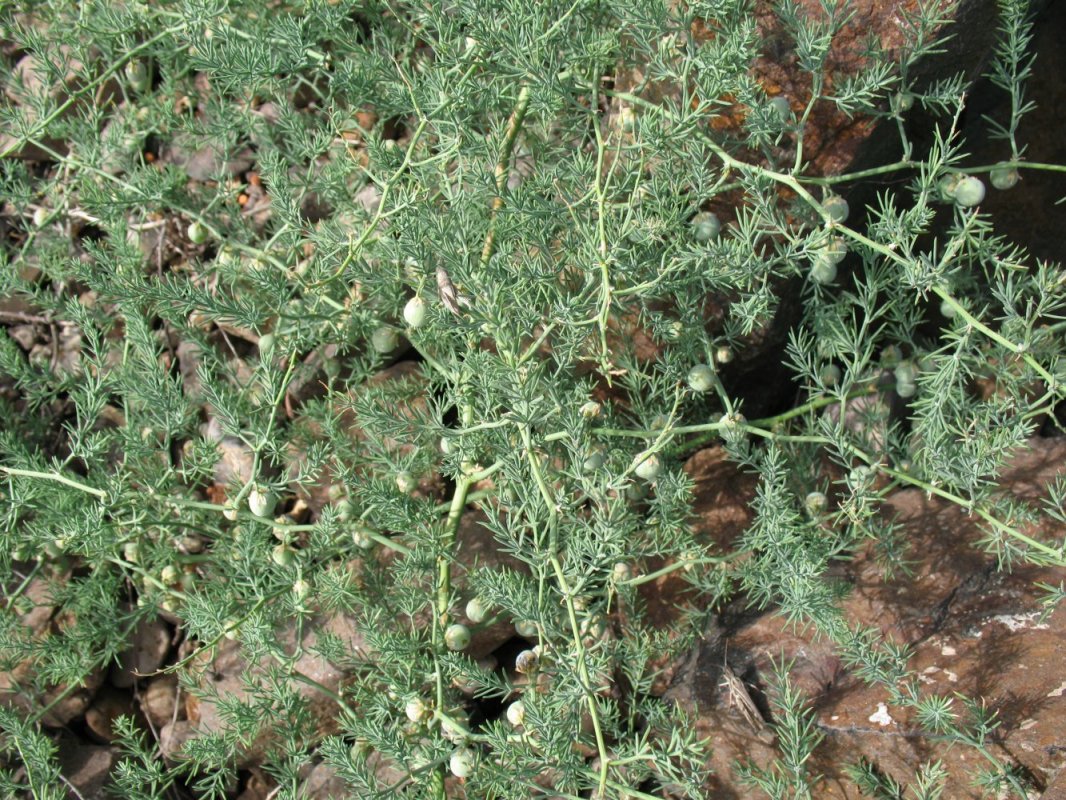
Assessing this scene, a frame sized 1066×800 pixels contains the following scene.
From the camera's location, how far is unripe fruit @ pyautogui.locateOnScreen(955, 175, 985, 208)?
2359 mm

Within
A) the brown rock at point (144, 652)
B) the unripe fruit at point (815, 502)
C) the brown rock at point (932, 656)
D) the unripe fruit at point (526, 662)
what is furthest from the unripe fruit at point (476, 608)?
the brown rock at point (144, 652)

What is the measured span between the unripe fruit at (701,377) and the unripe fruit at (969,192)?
76 cm

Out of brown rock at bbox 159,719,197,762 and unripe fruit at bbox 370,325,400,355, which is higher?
unripe fruit at bbox 370,325,400,355

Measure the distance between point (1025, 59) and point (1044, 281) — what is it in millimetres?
1067

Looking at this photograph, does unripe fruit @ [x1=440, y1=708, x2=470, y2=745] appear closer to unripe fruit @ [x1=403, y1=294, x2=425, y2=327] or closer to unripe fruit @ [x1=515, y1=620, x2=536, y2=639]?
unripe fruit @ [x1=515, y1=620, x2=536, y2=639]

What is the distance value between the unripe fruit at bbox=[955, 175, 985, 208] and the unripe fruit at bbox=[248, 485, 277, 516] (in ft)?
6.44

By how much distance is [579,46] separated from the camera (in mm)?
2637

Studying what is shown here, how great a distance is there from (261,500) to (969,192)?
2.00m

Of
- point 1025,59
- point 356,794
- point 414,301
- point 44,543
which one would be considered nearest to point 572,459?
point 414,301

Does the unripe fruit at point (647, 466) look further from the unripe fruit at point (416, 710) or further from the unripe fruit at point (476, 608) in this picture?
the unripe fruit at point (416, 710)

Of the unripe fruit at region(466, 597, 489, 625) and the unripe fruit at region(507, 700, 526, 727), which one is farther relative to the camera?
the unripe fruit at region(466, 597, 489, 625)

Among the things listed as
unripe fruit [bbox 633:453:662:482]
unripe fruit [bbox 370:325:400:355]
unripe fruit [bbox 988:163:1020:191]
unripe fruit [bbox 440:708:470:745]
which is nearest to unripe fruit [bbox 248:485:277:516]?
unripe fruit [bbox 370:325:400:355]

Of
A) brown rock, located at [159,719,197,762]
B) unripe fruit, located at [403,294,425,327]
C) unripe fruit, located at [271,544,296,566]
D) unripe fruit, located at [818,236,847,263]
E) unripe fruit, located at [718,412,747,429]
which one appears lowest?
brown rock, located at [159,719,197,762]

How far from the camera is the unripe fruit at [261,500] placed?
8.64 feet
